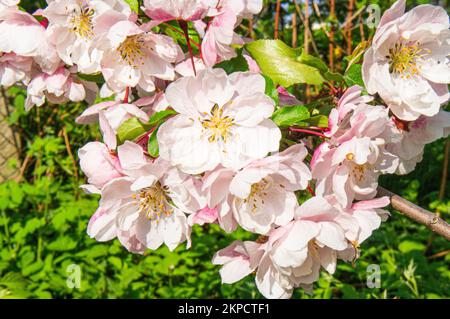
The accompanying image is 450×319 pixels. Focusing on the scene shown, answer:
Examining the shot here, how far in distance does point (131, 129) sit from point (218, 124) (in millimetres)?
159

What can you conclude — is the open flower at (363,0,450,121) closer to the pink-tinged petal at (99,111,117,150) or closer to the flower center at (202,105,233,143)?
the flower center at (202,105,233,143)

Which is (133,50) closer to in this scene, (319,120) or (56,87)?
(56,87)

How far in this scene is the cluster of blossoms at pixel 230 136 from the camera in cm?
80

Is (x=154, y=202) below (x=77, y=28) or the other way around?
below

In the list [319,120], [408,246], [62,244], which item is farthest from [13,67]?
[408,246]

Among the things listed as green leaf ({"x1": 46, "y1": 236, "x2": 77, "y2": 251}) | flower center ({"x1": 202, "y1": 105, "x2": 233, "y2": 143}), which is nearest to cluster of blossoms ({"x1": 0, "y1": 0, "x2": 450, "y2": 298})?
flower center ({"x1": 202, "y1": 105, "x2": 233, "y2": 143})

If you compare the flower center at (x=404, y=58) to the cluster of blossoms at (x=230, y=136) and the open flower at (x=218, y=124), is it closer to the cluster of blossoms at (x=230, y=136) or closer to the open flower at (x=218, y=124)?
the cluster of blossoms at (x=230, y=136)

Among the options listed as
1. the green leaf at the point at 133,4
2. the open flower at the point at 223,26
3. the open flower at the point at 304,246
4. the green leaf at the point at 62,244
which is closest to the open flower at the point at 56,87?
the green leaf at the point at 133,4

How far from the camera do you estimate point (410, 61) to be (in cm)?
95

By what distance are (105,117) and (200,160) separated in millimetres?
231

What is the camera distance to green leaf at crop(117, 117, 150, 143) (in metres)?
0.87

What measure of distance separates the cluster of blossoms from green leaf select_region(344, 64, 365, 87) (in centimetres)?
4

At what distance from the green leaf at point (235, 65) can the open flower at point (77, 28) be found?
18 cm
